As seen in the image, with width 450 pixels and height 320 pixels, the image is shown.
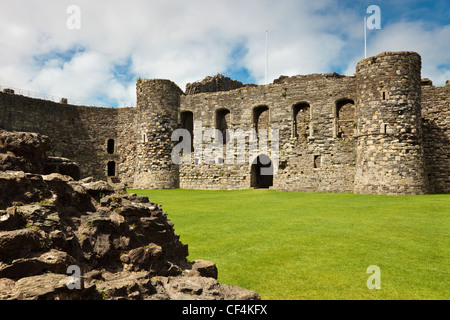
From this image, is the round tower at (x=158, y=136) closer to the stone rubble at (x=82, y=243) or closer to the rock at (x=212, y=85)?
the rock at (x=212, y=85)

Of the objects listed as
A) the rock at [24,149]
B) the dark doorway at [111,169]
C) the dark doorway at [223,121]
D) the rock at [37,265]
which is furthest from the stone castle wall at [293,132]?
the rock at [37,265]

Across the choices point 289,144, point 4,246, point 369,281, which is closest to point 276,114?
point 289,144

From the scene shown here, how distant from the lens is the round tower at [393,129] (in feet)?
59.3

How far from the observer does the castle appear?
18.6 meters

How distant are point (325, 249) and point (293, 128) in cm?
1659

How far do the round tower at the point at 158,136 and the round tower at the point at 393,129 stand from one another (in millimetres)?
14071

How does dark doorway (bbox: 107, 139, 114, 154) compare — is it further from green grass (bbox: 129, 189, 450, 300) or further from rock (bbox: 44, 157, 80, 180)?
rock (bbox: 44, 157, 80, 180)

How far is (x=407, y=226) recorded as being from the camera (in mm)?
9086

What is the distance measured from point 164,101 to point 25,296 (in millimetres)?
24071

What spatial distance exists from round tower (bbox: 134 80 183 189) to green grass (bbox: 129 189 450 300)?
48.2ft

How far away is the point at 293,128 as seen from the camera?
2280 cm

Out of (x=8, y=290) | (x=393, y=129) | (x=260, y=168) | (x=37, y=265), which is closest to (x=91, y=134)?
(x=260, y=168)

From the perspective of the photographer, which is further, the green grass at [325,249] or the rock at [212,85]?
the rock at [212,85]
